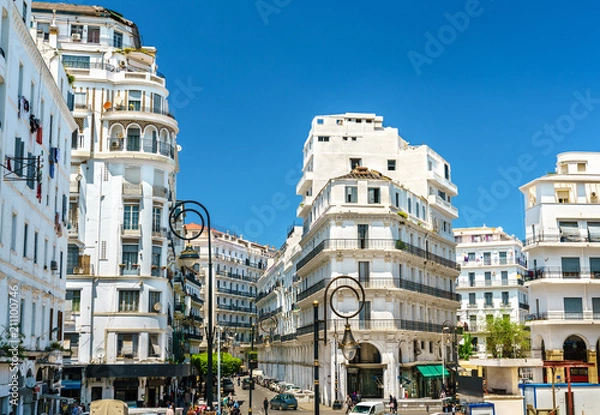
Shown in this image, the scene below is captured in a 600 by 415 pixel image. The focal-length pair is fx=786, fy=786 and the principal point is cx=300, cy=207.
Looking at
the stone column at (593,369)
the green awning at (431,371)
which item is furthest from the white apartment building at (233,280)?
the stone column at (593,369)

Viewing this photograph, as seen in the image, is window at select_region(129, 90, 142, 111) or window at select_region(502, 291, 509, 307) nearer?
window at select_region(129, 90, 142, 111)

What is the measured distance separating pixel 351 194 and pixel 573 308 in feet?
62.2

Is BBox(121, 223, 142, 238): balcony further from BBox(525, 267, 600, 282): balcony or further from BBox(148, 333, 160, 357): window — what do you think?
BBox(525, 267, 600, 282): balcony

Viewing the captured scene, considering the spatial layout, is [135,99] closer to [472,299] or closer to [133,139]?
[133,139]

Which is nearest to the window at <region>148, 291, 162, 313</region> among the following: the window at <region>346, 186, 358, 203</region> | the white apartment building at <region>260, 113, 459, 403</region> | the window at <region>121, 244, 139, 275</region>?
the window at <region>121, 244, 139, 275</region>

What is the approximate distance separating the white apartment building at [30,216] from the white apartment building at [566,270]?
1448 inches

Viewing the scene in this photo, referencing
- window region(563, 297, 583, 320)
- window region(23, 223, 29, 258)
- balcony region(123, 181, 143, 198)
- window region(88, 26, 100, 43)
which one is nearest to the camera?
window region(23, 223, 29, 258)

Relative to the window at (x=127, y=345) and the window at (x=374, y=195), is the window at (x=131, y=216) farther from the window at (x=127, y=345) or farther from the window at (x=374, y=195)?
the window at (x=374, y=195)

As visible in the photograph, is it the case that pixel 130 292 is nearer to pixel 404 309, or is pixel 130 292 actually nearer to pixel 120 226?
pixel 120 226

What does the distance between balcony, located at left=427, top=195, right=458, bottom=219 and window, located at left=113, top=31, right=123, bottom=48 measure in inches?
1209

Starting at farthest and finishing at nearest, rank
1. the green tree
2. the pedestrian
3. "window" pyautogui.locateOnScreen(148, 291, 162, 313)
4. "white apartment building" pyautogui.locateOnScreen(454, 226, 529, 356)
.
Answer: "white apartment building" pyautogui.locateOnScreen(454, 226, 529, 356) < the green tree < the pedestrian < "window" pyautogui.locateOnScreen(148, 291, 162, 313)

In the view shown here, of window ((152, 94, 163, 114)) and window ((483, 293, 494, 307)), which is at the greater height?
window ((152, 94, 163, 114))

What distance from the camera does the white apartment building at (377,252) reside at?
60.2 metres

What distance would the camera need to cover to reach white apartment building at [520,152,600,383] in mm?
59062
